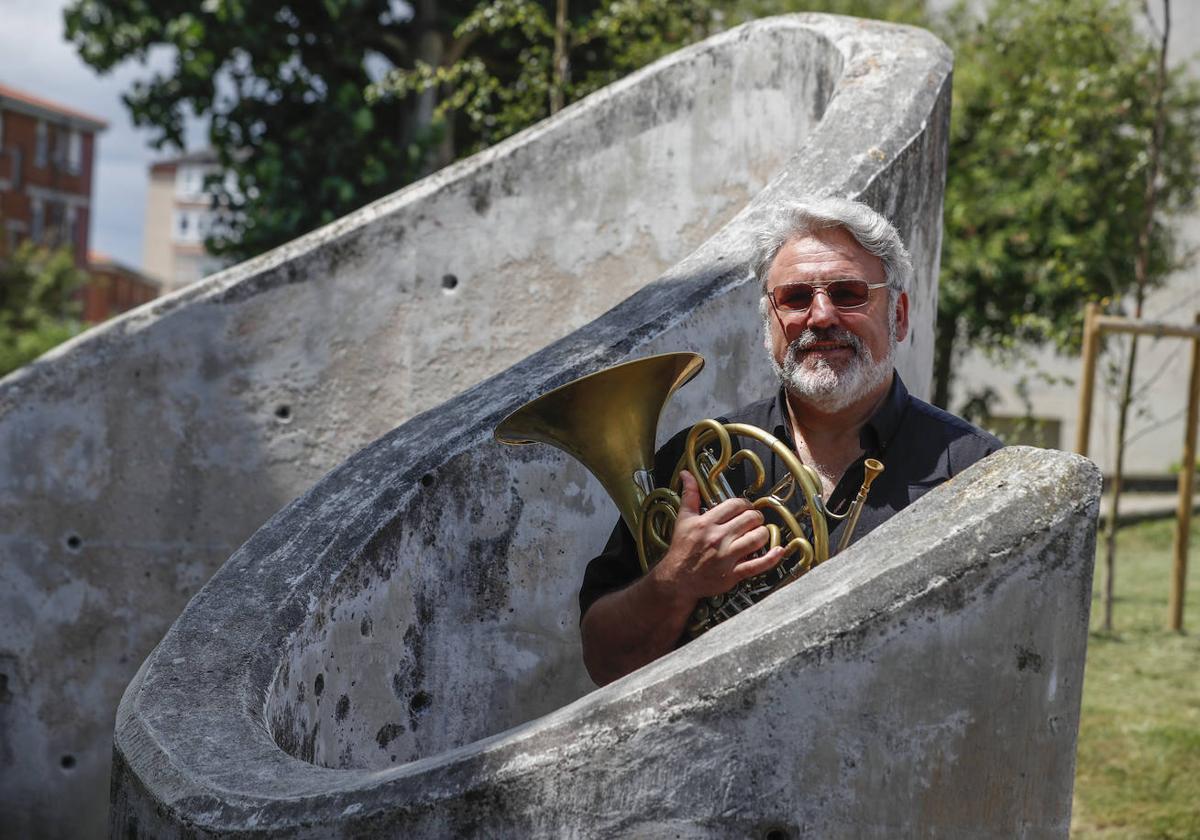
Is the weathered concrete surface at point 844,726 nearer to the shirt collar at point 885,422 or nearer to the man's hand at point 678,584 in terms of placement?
the man's hand at point 678,584

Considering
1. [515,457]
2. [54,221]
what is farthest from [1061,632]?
[54,221]

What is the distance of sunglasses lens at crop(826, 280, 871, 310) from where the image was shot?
3.34 m

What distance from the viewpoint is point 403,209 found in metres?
6.24

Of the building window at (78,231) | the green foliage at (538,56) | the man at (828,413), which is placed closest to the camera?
the man at (828,413)

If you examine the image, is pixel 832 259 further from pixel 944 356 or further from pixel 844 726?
pixel 944 356

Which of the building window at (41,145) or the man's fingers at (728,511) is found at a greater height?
the man's fingers at (728,511)

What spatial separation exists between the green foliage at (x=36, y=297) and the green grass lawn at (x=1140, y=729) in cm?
2800

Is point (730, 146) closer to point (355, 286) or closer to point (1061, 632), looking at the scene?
point (355, 286)

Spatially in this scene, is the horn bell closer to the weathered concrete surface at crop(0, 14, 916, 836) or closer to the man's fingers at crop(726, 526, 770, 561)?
the man's fingers at crop(726, 526, 770, 561)

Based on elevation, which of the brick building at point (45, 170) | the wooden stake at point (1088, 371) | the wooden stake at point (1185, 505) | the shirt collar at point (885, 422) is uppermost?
the shirt collar at point (885, 422)

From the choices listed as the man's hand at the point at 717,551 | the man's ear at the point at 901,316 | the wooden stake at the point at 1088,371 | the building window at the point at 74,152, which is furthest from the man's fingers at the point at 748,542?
the building window at the point at 74,152

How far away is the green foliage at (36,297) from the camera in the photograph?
110ft

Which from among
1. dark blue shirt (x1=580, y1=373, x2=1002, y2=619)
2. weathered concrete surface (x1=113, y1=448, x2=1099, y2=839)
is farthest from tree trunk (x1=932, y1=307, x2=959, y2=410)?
weathered concrete surface (x1=113, y1=448, x2=1099, y2=839)

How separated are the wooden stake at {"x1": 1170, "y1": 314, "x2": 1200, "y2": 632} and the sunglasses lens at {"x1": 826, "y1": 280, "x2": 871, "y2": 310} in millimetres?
6402
